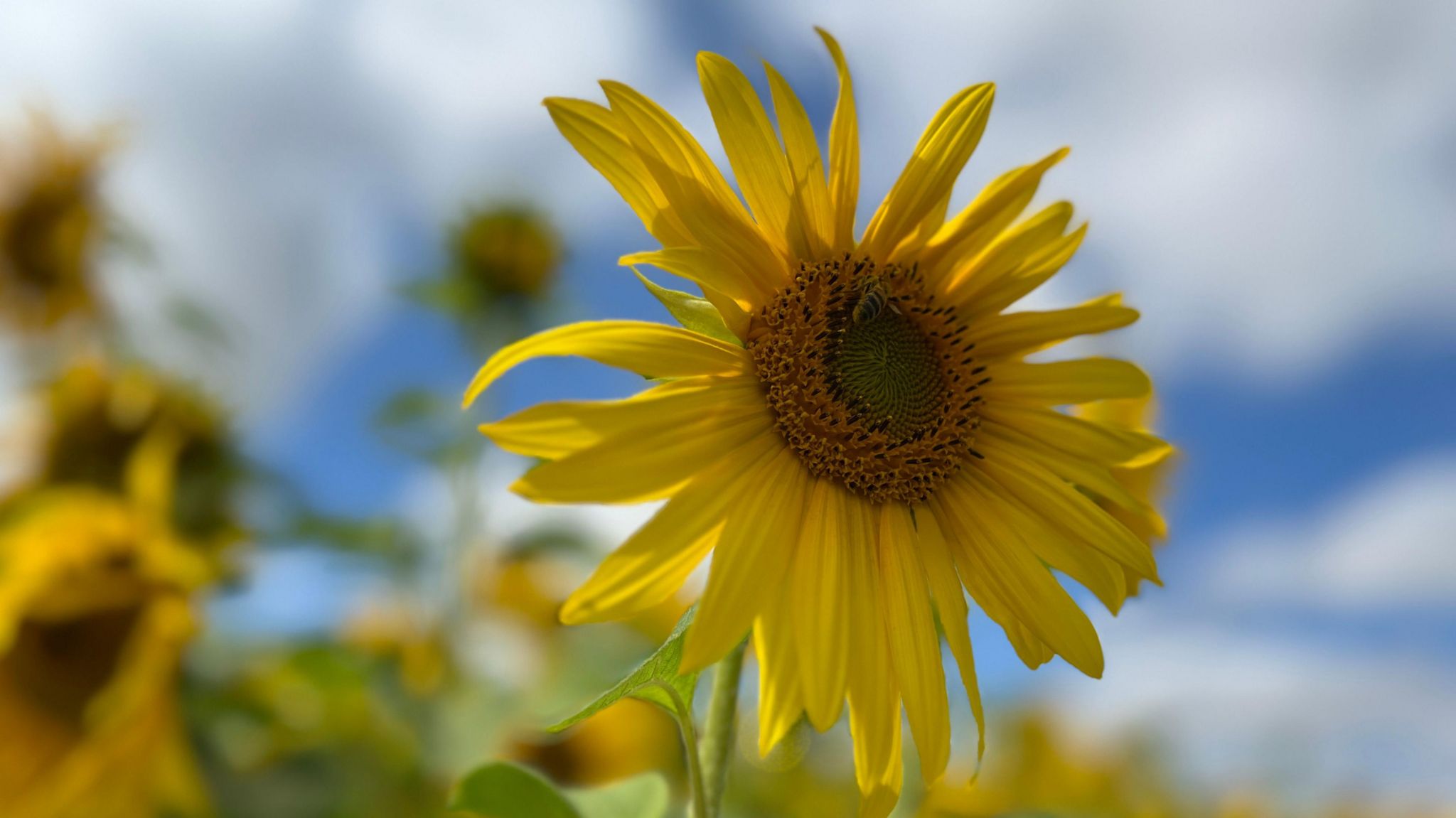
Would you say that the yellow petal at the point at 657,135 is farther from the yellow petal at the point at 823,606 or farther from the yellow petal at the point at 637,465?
the yellow petal at the point at 823,606

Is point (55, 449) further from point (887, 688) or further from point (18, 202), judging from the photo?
point (887, 688)

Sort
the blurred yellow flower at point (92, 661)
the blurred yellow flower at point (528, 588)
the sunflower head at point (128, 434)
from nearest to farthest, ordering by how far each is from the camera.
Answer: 1. the blurred yellow flower at point (92, 661)
2. the sunflower head at point (128, 434)
3. the blurred yellow flower at point (528, 588)

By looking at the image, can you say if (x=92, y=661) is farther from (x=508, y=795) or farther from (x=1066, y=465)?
(x=1066, y=465)

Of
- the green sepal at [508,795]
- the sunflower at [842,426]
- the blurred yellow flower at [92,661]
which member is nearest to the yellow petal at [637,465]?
the sunflower at [842,426]

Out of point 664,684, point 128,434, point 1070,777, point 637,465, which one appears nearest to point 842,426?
point 637,465

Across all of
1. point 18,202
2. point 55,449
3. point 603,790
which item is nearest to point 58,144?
point 18,202

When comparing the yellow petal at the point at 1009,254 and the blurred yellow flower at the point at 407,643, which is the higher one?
the yellow petal at the point at 1009,254

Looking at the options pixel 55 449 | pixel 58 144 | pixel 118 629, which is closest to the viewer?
pixel 118 629
